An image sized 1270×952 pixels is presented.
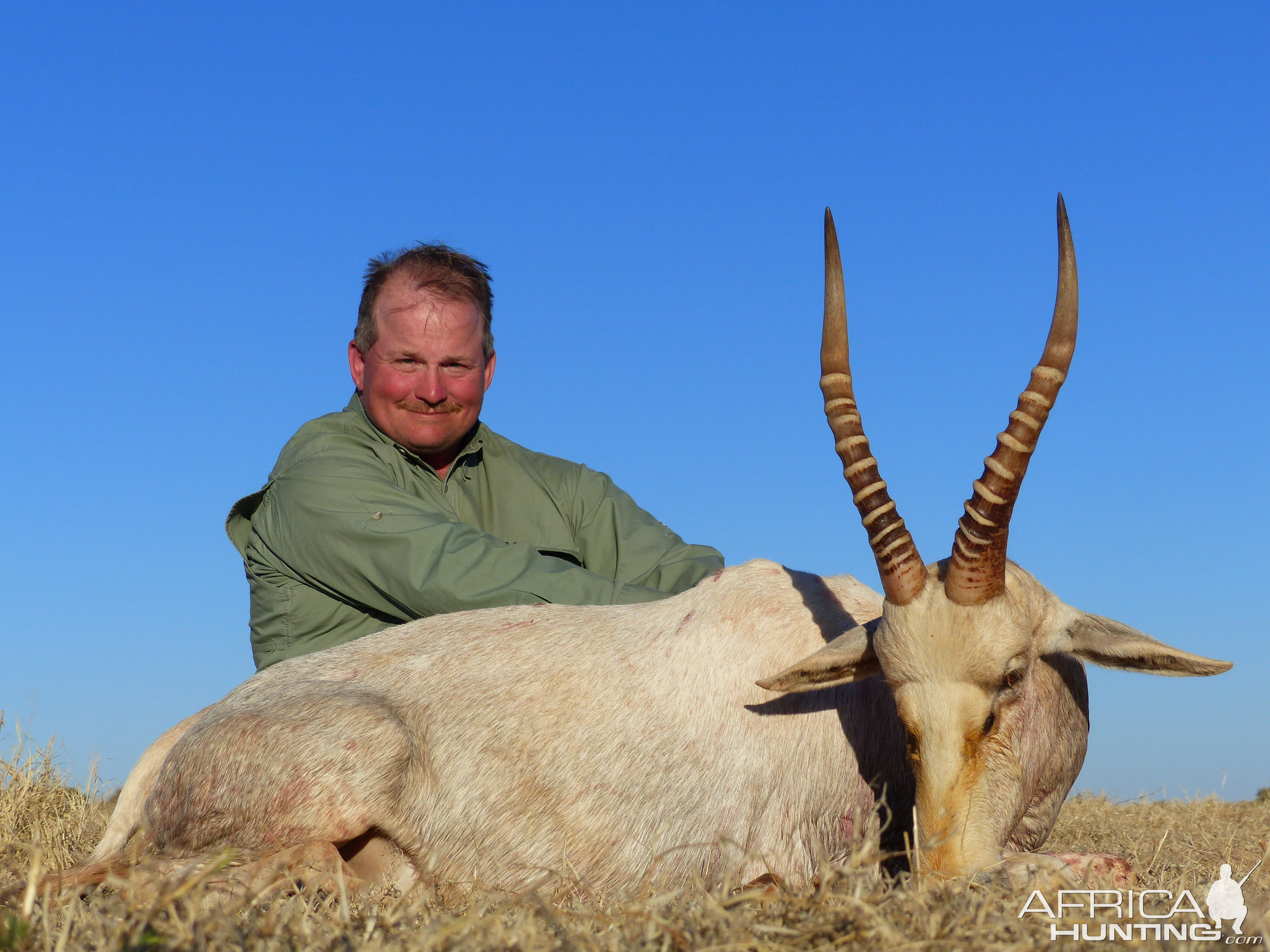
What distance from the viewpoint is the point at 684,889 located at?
360 cm

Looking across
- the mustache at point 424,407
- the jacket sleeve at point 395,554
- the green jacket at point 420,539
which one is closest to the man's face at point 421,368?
the mustache at point 424,407

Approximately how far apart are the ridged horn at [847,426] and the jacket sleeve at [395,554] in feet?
5.14

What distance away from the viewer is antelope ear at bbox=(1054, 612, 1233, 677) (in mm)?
3826

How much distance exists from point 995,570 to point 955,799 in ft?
2.34

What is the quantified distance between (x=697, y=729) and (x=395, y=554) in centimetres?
183

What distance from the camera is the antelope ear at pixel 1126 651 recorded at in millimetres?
3826

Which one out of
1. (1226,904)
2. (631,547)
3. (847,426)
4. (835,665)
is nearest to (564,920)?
(835,665)

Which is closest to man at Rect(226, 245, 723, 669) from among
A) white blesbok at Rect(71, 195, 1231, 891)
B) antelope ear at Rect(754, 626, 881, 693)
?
white blesbok at Rect(71, 195, 1231, 891)

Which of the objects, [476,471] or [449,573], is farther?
[476,471]

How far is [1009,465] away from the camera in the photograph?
3775 mm

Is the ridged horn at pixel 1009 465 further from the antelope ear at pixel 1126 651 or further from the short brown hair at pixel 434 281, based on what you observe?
the short brown hair at pixel 434 281

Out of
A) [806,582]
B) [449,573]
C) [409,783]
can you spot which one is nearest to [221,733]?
[409,783]

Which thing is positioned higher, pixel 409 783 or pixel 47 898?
pixel 409 783

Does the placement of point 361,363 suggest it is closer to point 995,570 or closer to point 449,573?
point 449,573
